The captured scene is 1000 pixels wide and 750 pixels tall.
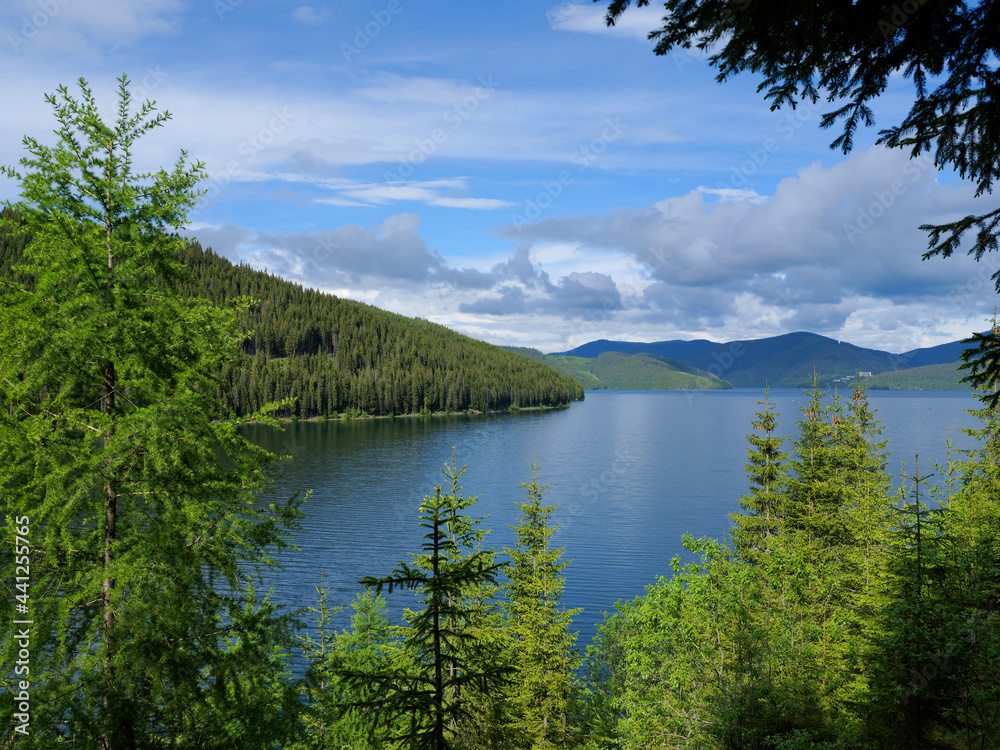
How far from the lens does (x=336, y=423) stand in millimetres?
136875

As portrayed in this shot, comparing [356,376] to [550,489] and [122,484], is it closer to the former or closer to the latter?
[550,489]

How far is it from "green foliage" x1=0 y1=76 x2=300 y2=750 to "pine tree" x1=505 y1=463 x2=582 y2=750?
486 inches

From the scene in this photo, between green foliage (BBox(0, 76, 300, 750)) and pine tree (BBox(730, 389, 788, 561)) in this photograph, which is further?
pine tree (BBox(730, 389, 788, 561))

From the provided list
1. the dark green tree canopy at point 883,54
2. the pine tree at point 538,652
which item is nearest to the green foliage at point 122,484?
the dark green tree canopy at point 883,54

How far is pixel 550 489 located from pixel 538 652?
45.7m

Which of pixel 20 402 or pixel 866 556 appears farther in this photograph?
pixel 866 556

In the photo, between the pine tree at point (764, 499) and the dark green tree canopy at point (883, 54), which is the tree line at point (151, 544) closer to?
the dark green tree canopy at point (883, 54)

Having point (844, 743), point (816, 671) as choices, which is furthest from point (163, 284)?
point (816, 671)

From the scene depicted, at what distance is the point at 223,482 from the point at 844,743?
13.4 metres

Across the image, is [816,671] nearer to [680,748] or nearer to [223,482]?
[680,748]

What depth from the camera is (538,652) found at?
1881 cm

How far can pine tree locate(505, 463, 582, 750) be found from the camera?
18500 mm

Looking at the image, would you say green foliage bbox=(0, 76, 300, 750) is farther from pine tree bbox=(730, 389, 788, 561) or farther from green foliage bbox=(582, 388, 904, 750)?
pine tree bbox=(730, 389, 788, 561)

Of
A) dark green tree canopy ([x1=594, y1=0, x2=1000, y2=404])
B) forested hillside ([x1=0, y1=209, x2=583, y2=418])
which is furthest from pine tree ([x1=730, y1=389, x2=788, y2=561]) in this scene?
forested hillside ([x1=0, y1=209, x2=583, y2=418])
